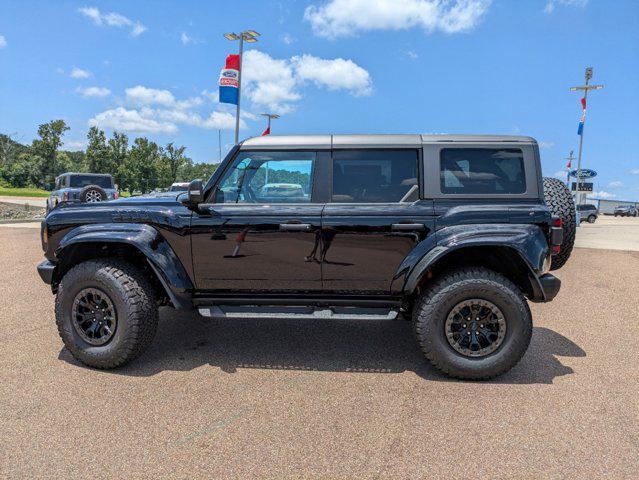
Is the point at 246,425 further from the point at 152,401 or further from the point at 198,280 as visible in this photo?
the point at 198,280

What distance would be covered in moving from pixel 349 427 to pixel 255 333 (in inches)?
76.4

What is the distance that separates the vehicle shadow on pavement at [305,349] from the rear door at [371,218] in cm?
71

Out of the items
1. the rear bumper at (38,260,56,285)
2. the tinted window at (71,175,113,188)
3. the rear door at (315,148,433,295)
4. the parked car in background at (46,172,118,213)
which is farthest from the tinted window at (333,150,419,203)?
the tinted window at (71,175,113,188)

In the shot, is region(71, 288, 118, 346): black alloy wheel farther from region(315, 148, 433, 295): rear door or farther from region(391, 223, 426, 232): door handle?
region(391, 223, 426, 232): door handle

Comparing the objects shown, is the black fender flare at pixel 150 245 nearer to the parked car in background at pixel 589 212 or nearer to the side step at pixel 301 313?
the side step at pixel 301 313

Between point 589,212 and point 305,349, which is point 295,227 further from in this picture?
point 589,212

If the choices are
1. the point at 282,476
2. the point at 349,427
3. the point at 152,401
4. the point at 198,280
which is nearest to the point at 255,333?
the point at 198,280

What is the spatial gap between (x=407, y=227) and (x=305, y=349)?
→ 154 centimetres

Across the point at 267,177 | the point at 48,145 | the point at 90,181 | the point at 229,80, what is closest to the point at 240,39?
the point at 229,80

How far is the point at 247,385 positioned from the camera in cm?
336

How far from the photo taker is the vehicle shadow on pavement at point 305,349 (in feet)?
12.1

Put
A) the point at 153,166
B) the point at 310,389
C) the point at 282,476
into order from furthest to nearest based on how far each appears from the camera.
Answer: the point at 153,166 < the point at 310,389 < the point at 282,476

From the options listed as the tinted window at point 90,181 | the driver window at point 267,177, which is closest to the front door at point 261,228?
the driver window at point 267,177

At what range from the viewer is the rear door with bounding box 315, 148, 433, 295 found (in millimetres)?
3498
